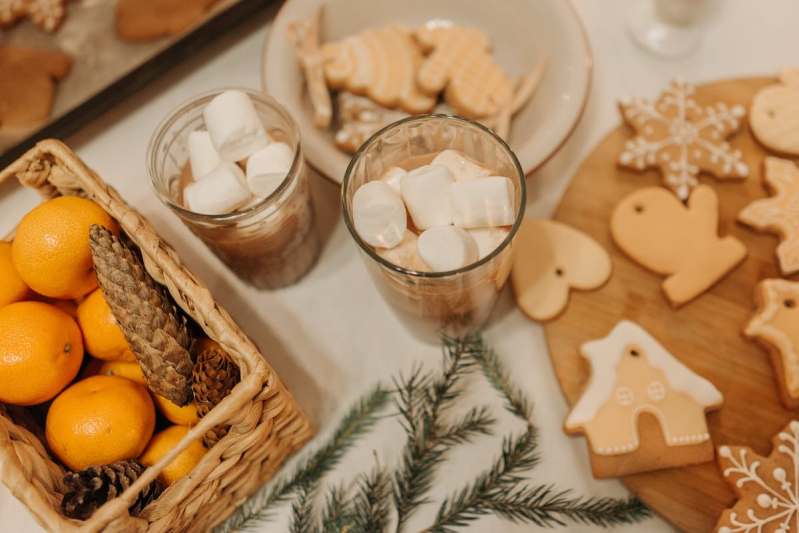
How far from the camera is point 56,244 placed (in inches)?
27.3

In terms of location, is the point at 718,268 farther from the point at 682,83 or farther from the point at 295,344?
the point at 295,344

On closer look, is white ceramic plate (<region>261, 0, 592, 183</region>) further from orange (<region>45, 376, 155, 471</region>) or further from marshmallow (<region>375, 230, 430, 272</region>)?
orange (<region>45, 376, 155, 471</region>)

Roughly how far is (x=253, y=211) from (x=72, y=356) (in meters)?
0.25

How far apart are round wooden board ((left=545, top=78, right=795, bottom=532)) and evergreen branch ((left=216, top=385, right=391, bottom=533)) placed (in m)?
0.24

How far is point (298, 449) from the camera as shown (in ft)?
2.74

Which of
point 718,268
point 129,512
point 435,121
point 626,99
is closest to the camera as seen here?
point 129,512

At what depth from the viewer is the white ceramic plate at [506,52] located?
0.86 m

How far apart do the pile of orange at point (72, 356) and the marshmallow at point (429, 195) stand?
33 cm

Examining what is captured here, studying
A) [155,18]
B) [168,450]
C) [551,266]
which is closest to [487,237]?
[551,266]

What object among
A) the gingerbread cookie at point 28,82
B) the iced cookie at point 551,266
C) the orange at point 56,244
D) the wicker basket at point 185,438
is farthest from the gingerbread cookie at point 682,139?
the gingerbread cookie at point 28,82

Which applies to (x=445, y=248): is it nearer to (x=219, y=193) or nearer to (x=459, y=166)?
(x=459, y=166)

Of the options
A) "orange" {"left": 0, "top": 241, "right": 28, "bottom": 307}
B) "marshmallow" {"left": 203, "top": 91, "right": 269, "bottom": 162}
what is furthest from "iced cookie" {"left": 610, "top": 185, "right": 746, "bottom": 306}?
"orange" {"left": 0, "top": 241, "right": 28, "bottom": 307}

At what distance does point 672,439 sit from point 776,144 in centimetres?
45

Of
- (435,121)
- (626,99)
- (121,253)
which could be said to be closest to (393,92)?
(435,121)
